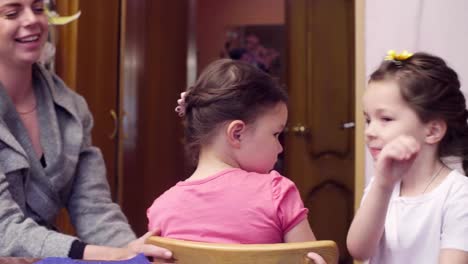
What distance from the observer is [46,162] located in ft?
5.55

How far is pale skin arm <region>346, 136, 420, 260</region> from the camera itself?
0.98 meters

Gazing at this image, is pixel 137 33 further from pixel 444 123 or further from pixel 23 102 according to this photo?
pixel 444 123

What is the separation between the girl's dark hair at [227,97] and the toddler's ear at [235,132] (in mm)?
17

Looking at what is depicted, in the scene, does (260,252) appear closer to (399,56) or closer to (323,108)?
(399,56)

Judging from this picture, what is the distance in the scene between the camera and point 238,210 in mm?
1075

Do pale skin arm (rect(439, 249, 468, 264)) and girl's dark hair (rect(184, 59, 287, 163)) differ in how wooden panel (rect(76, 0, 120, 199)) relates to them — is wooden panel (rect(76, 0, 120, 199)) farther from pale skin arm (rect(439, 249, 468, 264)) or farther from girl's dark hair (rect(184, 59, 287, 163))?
pale skin arm (rect(439, 249, 468, 264))

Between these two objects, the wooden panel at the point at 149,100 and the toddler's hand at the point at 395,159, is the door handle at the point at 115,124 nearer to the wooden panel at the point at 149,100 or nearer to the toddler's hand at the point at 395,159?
the wooden panel at the point at 149,100

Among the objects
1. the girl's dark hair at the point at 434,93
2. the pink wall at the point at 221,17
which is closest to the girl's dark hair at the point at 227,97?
the girl's dark hair at the point at 434,93

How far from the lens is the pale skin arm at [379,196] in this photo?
3.23ft

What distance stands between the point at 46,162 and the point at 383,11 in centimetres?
144

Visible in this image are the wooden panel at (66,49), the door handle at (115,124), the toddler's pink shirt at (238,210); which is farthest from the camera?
the door handle at (115,124)

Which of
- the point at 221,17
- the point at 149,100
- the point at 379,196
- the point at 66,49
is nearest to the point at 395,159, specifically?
the point at 379,196

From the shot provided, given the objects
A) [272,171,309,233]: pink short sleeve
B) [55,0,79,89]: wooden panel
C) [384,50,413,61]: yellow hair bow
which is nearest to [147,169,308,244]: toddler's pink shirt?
[272,171,309,233]: pink short sleeve

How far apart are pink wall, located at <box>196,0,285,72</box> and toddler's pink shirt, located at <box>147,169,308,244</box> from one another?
4.76 meters
